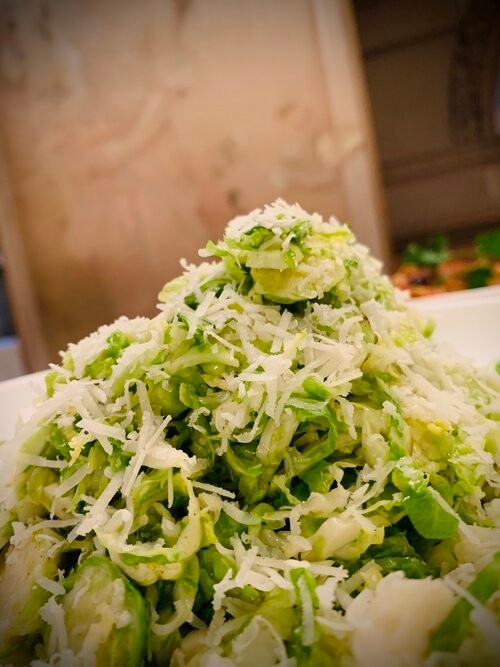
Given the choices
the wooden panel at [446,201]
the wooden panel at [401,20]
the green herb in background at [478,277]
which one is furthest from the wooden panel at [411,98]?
the green herb in background at [478,277]

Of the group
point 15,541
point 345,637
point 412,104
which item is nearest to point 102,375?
point 15,541

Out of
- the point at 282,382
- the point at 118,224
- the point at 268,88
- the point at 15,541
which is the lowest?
the point at 15,541

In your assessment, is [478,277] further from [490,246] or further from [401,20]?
[401,20]

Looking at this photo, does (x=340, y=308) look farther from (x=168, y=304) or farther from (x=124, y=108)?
(x=124, y=108)

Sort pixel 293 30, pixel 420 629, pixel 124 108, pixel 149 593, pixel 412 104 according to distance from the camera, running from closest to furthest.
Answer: pixel 420 629 < pixel 149 593 < pixel 293 30 < pixel 124 108 < pixel 412 104

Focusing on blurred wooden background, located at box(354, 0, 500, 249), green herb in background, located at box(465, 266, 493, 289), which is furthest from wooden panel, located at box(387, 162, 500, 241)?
green herb in background, located at box(465, 266, 493, 289)

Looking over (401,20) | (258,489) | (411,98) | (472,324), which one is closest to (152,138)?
(472,324)

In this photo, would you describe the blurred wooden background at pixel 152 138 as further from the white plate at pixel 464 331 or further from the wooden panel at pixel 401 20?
the wooden panel at pixel 401 20
